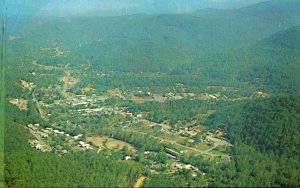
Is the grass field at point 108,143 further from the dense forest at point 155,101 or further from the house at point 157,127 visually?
the house at point 157,127

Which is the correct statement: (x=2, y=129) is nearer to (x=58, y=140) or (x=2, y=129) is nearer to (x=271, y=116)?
(x=58, y=140)

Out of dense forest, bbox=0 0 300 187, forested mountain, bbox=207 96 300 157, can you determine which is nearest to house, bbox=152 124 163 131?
dense forest, bbox=0 0 300 187

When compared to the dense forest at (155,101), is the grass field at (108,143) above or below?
below

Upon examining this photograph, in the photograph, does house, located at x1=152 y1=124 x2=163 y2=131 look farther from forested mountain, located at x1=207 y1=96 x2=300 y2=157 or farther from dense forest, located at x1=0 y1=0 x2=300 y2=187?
forested mountain, located at x1=207 y1=96 x2=300 y2=157

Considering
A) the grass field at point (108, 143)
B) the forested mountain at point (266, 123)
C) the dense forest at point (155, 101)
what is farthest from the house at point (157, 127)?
the grass field at point (108, 143)

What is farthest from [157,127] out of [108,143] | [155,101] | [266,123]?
[155,101]

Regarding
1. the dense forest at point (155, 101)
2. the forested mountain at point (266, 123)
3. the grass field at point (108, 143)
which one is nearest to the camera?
the dense forest at point (155, 101)

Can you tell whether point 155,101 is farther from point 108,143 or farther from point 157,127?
point 108,143

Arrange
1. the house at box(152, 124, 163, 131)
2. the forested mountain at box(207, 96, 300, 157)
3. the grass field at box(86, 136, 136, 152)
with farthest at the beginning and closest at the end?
1. the house at box(152, 124, 163, 131)
2. the grass field at box(86, 136, 136, 152)
3. the forested mountain at box(207, 96, 300, 157)

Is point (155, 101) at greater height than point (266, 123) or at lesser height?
lesser
